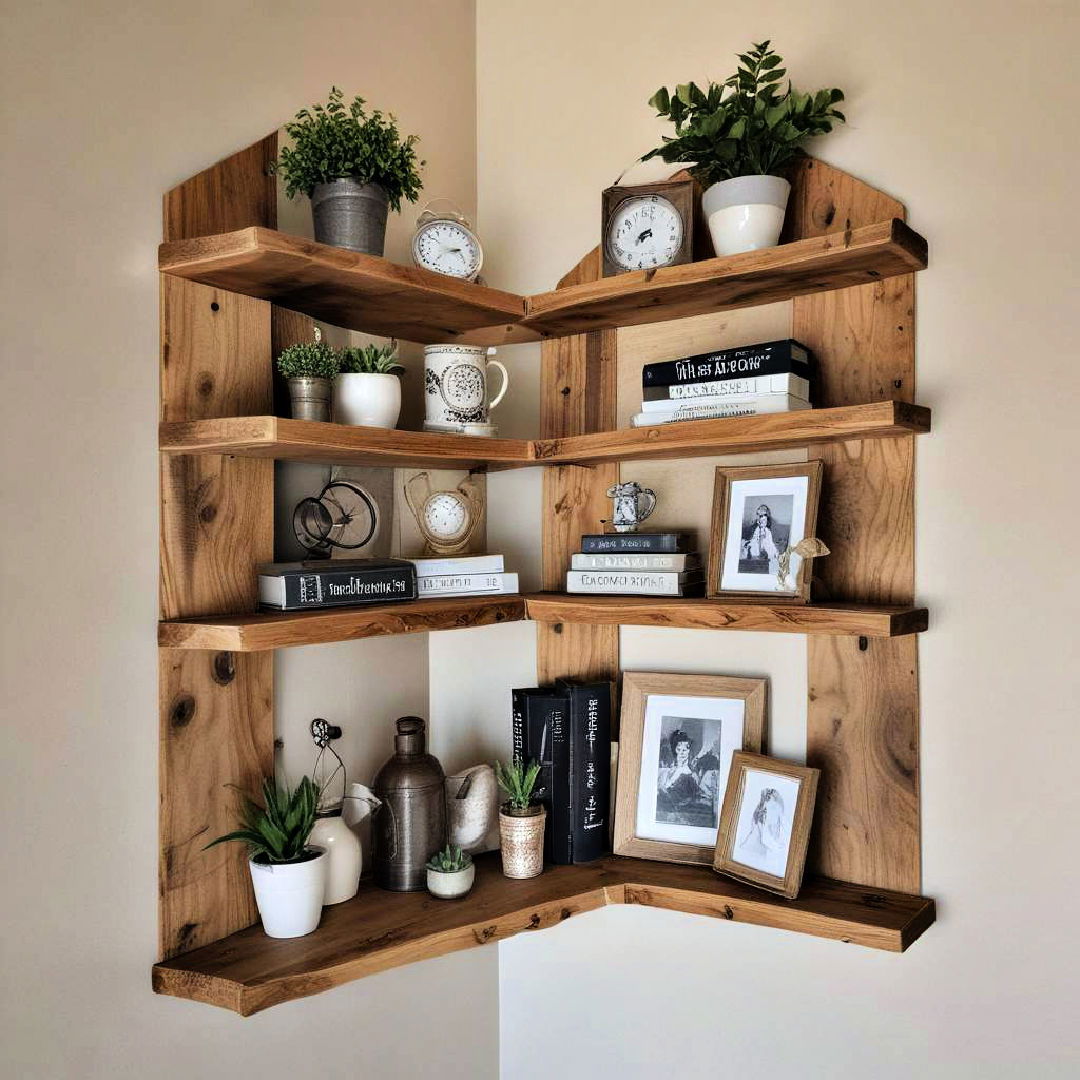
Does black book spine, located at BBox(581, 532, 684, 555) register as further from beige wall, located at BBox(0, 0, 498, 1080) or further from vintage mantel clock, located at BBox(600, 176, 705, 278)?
beige wall, located at BBox(0, 0, 498, 1080)

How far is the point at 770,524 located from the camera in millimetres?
1668

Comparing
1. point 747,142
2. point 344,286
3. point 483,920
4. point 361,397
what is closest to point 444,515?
point 361,397

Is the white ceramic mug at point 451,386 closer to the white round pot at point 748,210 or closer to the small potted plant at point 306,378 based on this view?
the small potted plant at point 306,378

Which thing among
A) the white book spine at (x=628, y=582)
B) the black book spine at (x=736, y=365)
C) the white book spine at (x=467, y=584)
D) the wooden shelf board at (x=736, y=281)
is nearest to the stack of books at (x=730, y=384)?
the black book spine at (x=736, y=365)

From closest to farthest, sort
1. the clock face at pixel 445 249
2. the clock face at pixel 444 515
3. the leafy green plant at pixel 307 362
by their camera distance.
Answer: the leafy green plant at pixel 307 362
the clock face at pixel 445 249
the clock face at pixel 444 515

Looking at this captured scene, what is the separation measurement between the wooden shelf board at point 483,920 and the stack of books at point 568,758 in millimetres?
47

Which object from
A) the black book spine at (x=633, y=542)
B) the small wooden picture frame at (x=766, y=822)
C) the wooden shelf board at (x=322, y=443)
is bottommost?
the small wooden picture frame at (x=766, y=822)

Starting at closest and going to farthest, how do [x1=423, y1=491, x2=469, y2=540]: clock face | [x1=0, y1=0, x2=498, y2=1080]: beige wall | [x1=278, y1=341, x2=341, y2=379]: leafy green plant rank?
1. [x1=0, y1=0, x2=498, y2=1080]: beige wall
2. [x1=278, y1=341, x2=341, y2=379]: leafy green plant
3. [x1=423, y1=491, x2=469, y2=540]: clock face

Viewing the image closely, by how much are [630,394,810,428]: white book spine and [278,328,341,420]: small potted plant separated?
53cm

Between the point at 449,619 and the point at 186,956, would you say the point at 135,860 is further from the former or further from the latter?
the point at 449,619

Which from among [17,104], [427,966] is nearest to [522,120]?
[17,104]

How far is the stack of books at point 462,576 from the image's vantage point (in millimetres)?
1744

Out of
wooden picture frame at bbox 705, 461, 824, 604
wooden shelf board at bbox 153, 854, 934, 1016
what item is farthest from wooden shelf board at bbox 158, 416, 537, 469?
wooden shelf board at bbox 153, 854, 934, 1016

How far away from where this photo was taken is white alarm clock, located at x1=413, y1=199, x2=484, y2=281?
1710 millimetres
